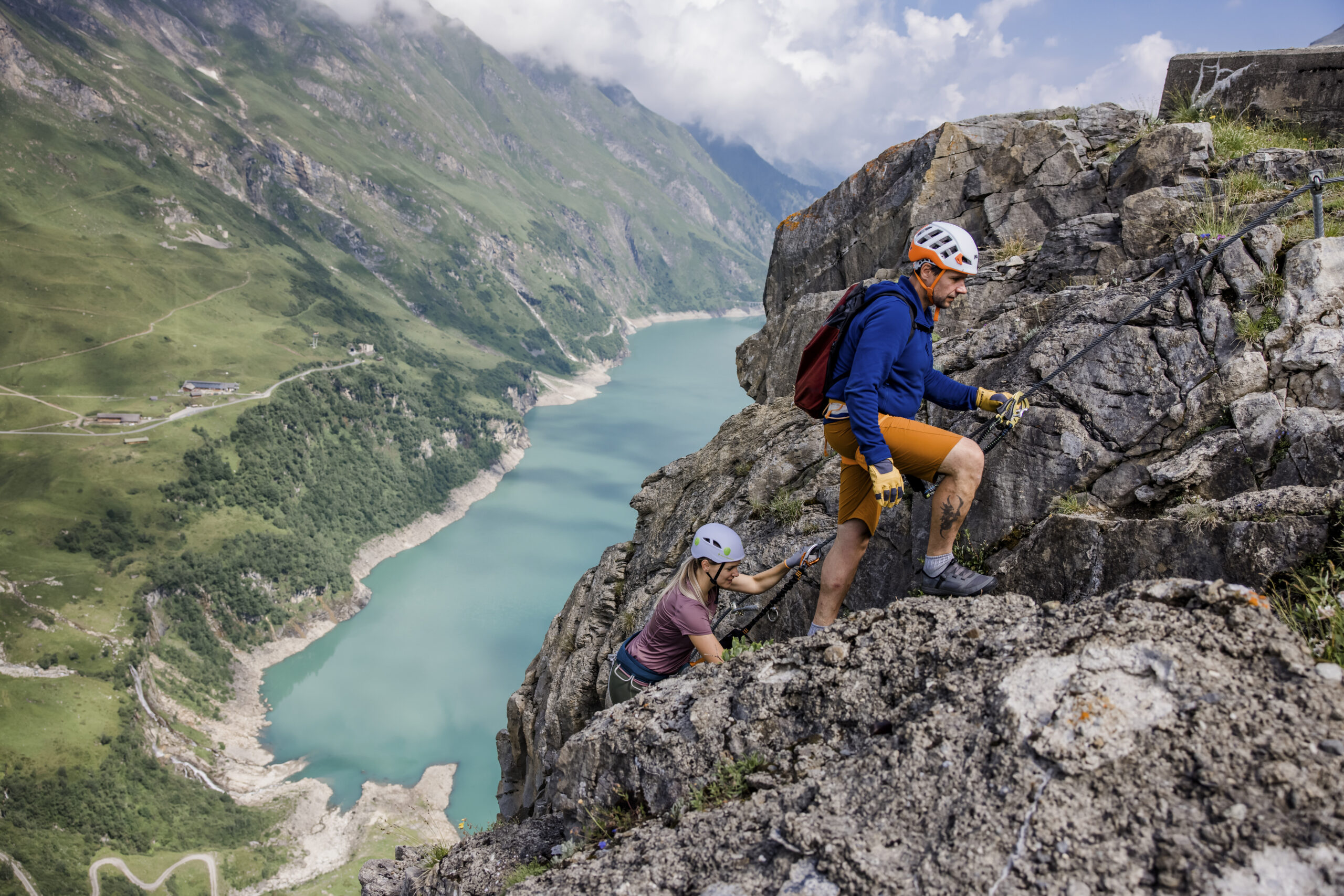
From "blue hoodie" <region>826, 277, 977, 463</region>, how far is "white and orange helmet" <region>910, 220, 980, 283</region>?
25 centimetres

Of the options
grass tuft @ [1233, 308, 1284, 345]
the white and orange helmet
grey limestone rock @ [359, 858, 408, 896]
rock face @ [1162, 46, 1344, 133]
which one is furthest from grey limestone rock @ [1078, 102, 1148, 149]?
grey limestone rock @ [359, 858, 408, 896]

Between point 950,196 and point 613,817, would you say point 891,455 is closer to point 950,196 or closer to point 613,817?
point 613,817

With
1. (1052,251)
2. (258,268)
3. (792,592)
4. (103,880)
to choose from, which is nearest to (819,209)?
(1052,251)

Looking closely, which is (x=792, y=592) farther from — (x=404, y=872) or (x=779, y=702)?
(x=404, y=872)

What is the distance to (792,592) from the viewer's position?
309 inches

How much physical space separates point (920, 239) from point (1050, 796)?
12.7ft

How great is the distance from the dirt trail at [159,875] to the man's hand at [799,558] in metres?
94.8

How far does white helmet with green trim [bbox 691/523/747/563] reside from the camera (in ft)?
20.7

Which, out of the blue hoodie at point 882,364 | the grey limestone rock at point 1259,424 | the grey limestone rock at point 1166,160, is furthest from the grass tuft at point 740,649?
the grey limestone rock at point 1166,160

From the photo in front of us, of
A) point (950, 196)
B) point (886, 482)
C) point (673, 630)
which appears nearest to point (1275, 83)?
point (950, 196)

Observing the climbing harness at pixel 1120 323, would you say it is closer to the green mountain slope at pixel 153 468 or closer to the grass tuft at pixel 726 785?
the grass tuft at pixel 726 785

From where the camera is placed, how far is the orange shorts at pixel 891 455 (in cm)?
541

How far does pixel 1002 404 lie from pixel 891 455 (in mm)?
1366

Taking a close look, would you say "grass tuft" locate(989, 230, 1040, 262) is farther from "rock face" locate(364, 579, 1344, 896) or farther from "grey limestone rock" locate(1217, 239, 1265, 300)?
"rock face" locate(364, 579, 1344, 896)
